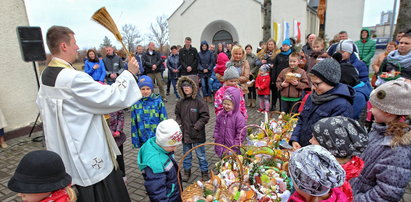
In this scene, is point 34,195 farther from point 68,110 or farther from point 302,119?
point 302,119

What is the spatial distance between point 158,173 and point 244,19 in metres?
16.8

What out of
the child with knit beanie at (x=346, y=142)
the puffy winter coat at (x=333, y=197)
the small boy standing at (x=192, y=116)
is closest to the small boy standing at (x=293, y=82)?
the small boy standing at (x=192, y=116)

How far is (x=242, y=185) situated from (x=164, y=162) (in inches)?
30.7

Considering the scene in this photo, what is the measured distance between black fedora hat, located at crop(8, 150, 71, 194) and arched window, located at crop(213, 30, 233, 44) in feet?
59.8

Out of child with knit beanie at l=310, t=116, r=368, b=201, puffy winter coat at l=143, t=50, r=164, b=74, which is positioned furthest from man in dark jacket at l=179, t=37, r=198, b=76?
child with knit beanie at l=310, t=116, r=368, b=201

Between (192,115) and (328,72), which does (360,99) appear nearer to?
(328,72)

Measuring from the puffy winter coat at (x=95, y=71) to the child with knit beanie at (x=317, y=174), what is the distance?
23.5ft

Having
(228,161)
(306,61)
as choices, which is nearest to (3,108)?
(228,161)

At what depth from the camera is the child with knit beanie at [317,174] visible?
48.3 inches

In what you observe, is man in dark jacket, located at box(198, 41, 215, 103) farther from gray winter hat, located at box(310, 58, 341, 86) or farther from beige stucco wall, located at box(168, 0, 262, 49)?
beige stucco wall, located at box(168, 0, 262, 49)

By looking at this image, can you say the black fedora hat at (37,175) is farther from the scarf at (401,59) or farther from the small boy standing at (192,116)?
the scarf at (401,59)

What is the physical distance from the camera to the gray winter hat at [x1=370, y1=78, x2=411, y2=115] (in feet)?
5.42

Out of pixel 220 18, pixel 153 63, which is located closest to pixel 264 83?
pixel 153 63

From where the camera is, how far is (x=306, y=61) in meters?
5.71
